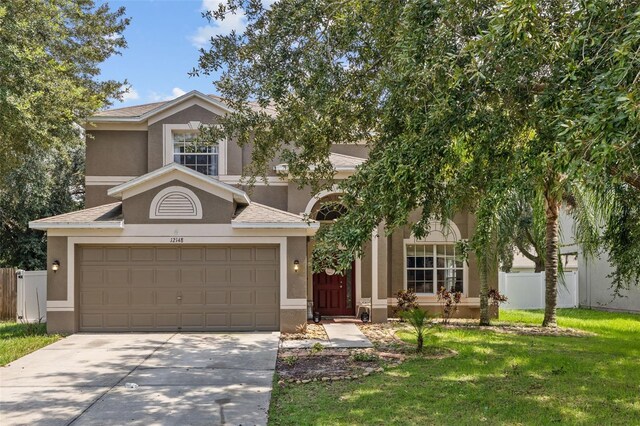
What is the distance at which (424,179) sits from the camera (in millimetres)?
6434

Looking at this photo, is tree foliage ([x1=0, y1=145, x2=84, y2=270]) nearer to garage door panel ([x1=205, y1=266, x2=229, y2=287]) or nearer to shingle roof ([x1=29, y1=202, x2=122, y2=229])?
shingle roof ([x1=29, y1=202, x2=122, y2=229])

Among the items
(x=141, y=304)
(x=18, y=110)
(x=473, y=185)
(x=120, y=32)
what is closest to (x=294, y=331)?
(x=141, y=304)

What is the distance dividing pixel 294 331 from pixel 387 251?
4465 mm

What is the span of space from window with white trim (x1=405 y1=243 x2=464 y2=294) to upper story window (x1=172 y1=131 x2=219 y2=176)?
6.89 m

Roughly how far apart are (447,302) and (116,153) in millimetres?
11443

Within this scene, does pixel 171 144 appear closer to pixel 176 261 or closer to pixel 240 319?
pixel 176 261

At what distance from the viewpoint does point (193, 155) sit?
52.9ft

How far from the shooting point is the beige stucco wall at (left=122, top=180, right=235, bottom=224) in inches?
523

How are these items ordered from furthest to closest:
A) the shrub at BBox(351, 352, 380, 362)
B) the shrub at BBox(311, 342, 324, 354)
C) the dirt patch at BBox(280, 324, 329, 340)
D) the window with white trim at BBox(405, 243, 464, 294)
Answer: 1. the window with white trim at BBox(405, 243, 464, 294)
2. the dirt patch at BBox(280, 324, 329, 340)
3. the shrub at BBox(311, 342, 324, 354)
4. the shrub at BBox(351, 352, 380, 362)


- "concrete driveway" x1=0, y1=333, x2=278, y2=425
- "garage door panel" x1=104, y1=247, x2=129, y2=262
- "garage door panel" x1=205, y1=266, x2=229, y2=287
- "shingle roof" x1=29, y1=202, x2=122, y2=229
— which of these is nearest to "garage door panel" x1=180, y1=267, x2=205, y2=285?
"garage door panel" x1=205, y1=266, x2=229, y2=287

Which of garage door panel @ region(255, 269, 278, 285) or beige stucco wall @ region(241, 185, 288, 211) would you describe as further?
beige stucco wall @ region(241, 185, 288, 211)

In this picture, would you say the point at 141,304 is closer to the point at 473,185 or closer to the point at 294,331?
the point at 294,331

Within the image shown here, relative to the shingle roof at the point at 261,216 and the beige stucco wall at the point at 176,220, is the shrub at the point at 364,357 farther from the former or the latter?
the beige stucco wall at the point at 176,220

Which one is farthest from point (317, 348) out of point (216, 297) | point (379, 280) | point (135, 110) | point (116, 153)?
point (135, 110)
